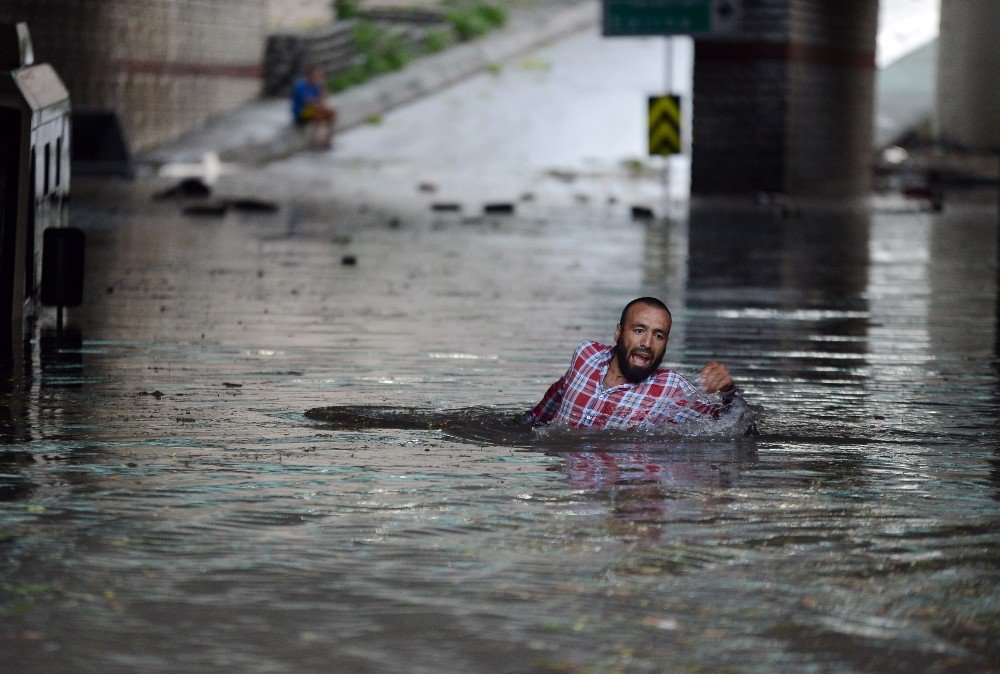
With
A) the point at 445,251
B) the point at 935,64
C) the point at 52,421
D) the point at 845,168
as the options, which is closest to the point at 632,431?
the point at 52,421

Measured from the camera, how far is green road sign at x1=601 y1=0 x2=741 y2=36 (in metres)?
31.4

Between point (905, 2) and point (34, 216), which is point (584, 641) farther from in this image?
point (905, 2)

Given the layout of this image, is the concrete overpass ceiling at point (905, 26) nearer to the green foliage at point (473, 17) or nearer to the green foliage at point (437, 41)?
the green foliage at point (473, 17)

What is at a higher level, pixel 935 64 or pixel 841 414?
pixel 935 64

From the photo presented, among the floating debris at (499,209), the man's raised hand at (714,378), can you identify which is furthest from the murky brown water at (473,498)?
the floating debris at (499,209)

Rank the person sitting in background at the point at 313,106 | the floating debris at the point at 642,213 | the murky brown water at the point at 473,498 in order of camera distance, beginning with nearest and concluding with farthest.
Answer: the murky brown water at the point at 473,498 < the floating debris at the point at 642,213 < the person sitting in background at the point at 313,106

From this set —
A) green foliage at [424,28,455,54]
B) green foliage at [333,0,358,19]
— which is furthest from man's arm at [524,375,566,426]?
green foliage at [333,0,358,19]

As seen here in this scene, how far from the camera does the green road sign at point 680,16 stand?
3138 centimetres

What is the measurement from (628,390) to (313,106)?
33.5 metres

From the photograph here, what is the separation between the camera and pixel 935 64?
50.2 metres

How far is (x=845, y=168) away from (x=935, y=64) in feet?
51.9

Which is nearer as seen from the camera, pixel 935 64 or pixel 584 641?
pixel 584 641

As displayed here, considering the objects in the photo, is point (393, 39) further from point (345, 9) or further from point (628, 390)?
point (628, 390)

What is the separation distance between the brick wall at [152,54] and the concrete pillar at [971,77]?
649 inches
